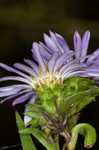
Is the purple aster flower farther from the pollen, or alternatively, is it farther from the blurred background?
the blurred background

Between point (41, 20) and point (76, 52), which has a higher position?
point (41, 20)

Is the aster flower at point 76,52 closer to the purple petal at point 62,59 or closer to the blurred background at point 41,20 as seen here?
the purple petal at point 62,59

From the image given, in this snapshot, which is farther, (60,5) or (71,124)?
(60,5)

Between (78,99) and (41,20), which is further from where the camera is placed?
(41,20)

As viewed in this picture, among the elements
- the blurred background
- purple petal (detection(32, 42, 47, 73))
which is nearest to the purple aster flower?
purple petal (detection(32, 42, 47, 73))

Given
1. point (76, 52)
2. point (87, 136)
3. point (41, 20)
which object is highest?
point (41, 20)

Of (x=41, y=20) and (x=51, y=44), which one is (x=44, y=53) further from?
(x=41, y=20)

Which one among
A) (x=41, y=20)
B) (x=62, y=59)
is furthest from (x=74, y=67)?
(x=41, y=20)

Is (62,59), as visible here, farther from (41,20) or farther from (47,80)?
(41,20)

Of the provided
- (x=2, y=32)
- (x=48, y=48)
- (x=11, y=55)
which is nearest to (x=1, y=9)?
Answer: (x=2, y=32)

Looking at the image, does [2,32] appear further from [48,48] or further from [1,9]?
[48,48]

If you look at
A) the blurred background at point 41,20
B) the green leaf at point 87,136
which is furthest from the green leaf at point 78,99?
the blurred background at point 41,20
